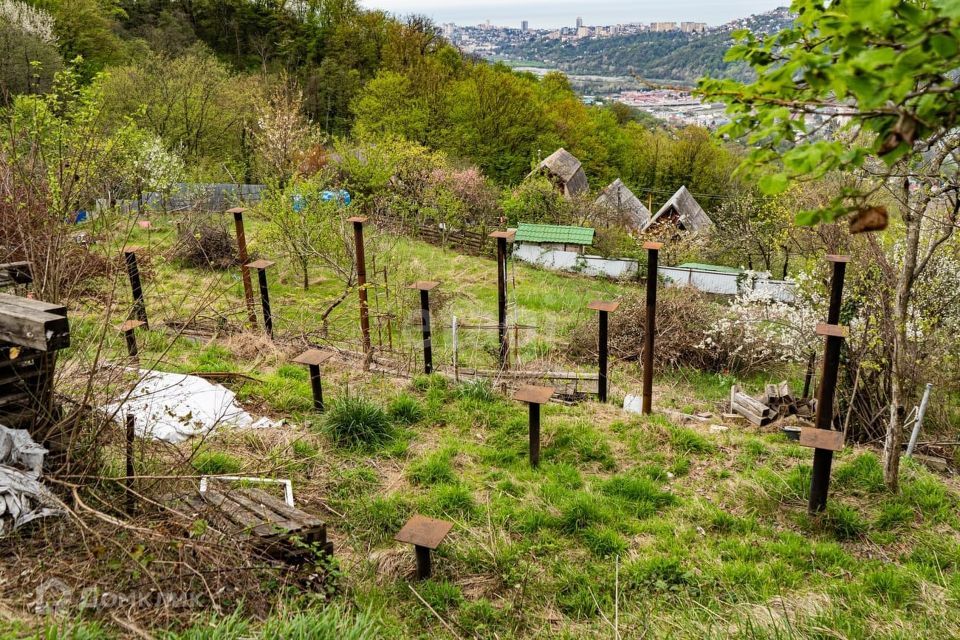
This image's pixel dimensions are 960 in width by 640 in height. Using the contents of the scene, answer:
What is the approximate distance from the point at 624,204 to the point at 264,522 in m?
30.9

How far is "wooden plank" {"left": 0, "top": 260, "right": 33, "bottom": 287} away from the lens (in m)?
4.66

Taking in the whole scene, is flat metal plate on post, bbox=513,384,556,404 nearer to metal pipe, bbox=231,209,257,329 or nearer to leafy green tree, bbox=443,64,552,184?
metal pipe, bbox=231,209,257,329

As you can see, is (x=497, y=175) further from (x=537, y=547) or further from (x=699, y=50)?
(x=699, y=50)

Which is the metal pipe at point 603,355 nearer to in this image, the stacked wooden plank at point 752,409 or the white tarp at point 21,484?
the stacked wooden plank at point 752,409

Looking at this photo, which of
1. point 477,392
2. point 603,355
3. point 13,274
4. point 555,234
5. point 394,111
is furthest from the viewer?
point 394,111

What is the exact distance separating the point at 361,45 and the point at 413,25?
397 cm

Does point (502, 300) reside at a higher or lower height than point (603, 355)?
higher

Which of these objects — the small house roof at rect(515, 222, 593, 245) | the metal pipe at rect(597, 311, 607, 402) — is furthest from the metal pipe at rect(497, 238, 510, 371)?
the small house roof at rect(515, 222, 593, 245)

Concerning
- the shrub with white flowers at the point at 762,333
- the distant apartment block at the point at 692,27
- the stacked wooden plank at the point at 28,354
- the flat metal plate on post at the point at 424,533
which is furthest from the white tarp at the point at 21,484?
the distant apartment block at the point at 692,27

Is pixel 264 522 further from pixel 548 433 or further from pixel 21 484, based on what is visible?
pixel 548 433

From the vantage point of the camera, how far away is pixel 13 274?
4719 millimetres

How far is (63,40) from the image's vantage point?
3195 cm

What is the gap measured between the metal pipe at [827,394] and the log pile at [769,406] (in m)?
3.05

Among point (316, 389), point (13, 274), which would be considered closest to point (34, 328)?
point (13, 274)
